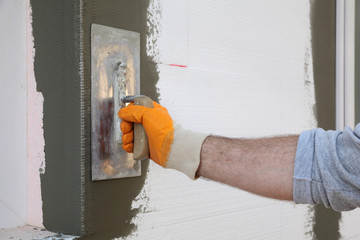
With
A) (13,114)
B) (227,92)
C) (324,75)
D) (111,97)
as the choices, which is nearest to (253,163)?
(111,97)

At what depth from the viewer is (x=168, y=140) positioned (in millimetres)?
950

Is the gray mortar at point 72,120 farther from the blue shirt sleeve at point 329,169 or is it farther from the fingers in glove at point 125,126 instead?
the blue shirt sleeve at point 329,169

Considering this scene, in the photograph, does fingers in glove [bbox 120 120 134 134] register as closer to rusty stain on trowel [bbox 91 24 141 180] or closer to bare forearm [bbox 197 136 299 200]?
rusty stain on trowel [bbox 91 24 141 180]

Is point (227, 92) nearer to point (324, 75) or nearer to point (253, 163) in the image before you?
point (253, 163)

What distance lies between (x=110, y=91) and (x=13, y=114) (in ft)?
1.07

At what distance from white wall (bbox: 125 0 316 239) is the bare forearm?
35cm

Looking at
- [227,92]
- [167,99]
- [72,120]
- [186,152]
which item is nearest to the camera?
[186,152]

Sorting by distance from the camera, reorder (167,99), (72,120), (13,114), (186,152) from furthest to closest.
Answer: (167,99)
(13,114)
(72,120)
(186,152)

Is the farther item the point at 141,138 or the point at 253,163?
the point at 141,138

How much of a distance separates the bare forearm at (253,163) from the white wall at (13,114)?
58 cm

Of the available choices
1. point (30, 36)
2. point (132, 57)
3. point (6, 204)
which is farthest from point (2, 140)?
point (132, 57)

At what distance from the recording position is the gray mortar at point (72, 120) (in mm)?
1015

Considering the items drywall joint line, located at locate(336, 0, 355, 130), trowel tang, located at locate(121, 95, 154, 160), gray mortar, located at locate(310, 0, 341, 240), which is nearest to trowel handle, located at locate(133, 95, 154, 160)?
trowel tang, located at locate(121, 95, 154, 160)

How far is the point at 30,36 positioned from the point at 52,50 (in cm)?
10
